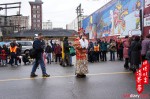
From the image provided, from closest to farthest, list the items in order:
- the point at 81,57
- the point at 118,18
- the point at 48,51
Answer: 1. the point at 81,57
2. the point at 48,51
3. the point at 118,18

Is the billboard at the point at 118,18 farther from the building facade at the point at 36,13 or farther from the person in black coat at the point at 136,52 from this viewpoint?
the building facade at the point at 36,13

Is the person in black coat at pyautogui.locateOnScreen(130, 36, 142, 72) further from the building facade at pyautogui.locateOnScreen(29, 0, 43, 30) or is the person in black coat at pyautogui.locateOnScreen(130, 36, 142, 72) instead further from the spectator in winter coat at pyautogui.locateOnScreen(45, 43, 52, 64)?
the building facade at pyautogui.locateOnScreen(29, 0, 43, 30)

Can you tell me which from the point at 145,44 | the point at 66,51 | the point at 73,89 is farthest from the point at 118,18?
the point at 73,89

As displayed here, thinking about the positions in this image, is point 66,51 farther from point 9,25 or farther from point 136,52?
point 9,25

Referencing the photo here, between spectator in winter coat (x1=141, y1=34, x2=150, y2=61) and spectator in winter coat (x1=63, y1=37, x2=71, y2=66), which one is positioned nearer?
spectator in winter coat (x1=141, y1=34, x2=150, y2=61)

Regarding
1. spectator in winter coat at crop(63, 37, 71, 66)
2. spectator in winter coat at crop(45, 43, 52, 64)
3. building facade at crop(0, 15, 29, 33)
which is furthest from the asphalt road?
building facade at crop(0, 15, 29, 33)

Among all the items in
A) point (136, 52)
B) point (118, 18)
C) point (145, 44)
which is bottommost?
point (136, 52)

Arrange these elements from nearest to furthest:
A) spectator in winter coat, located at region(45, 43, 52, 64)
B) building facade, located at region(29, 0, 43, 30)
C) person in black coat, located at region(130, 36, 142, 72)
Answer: person in black coat, located at region(130, 36, 142, 72) → spectator in winter coat, located at region(45, 43, 52, 64) → building facade, located at region(29, 0, 43, 30)

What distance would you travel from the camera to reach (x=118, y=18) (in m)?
29.5

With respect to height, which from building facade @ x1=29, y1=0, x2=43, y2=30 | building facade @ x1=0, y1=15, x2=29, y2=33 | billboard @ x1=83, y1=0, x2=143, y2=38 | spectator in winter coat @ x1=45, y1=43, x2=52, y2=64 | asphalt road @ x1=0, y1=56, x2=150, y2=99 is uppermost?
building facade @ x1=29, y1=0, x2=43, y2=30

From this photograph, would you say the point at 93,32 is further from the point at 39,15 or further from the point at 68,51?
the point at 39,15

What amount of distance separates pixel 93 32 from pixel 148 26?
30.6 metres

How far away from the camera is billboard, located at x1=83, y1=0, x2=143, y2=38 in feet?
79.2

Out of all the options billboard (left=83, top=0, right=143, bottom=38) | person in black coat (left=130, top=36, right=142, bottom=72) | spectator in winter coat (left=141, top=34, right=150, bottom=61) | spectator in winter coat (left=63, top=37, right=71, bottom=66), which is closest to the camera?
spectator in winter coat (left=141, top=34, right=150, bottom=61)
